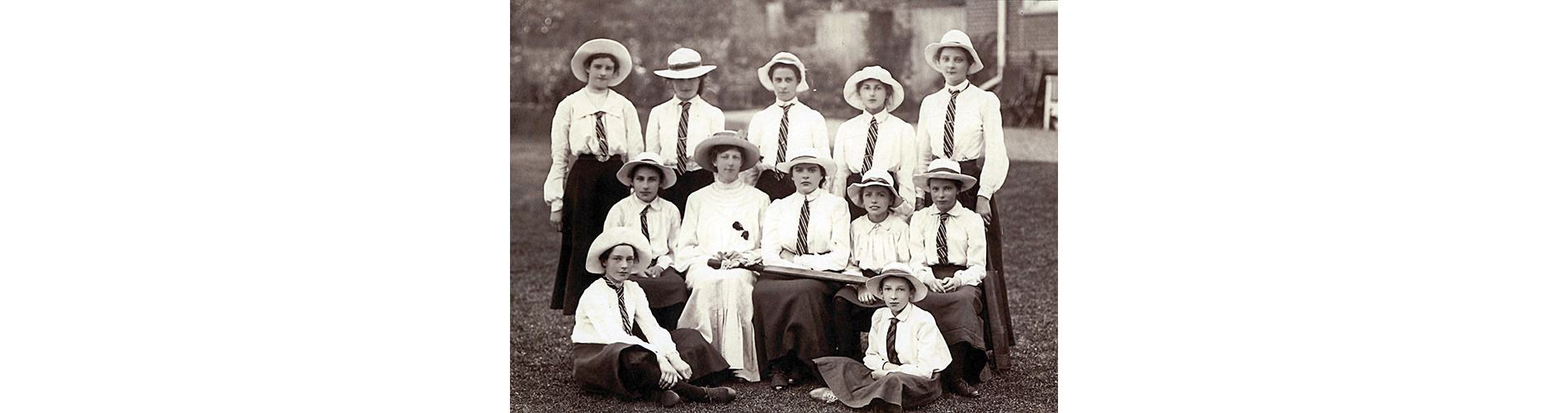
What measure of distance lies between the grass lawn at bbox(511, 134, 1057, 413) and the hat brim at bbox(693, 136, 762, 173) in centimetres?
71

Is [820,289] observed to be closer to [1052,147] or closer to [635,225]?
[635,225]

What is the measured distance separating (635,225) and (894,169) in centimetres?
100

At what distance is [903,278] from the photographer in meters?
4.89

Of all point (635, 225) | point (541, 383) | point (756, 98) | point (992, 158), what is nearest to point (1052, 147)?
point (992, 158)

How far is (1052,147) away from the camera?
5.71 meters

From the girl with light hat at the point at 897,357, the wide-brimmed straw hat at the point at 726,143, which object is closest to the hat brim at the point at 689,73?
the wide-brimmed straw hat at the point at 726,143

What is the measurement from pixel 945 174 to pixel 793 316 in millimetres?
764

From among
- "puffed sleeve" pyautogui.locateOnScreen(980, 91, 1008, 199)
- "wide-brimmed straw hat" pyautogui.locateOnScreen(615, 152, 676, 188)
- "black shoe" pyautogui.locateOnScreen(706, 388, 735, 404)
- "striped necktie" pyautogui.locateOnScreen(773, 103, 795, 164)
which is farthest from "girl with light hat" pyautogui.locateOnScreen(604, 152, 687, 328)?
"puffed sleeve" pyautogui.locateOnScreen(980, 91, 1008, 199)

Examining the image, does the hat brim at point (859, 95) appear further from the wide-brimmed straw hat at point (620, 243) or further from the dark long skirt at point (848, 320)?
the wide-brimmed straw hat at point (620, 243)

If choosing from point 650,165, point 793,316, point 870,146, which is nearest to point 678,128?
point 650,165

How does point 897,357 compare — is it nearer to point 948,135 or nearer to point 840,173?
point 840,173

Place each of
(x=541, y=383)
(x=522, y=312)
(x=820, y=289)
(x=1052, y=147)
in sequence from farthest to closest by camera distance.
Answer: (x=522, y=312) < (x=1052, y=147) < (x=541, y=383) < (x=820, y=289)

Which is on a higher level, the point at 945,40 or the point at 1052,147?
the point at 945,40

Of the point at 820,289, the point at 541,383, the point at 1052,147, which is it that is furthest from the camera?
the point at 1052,147
